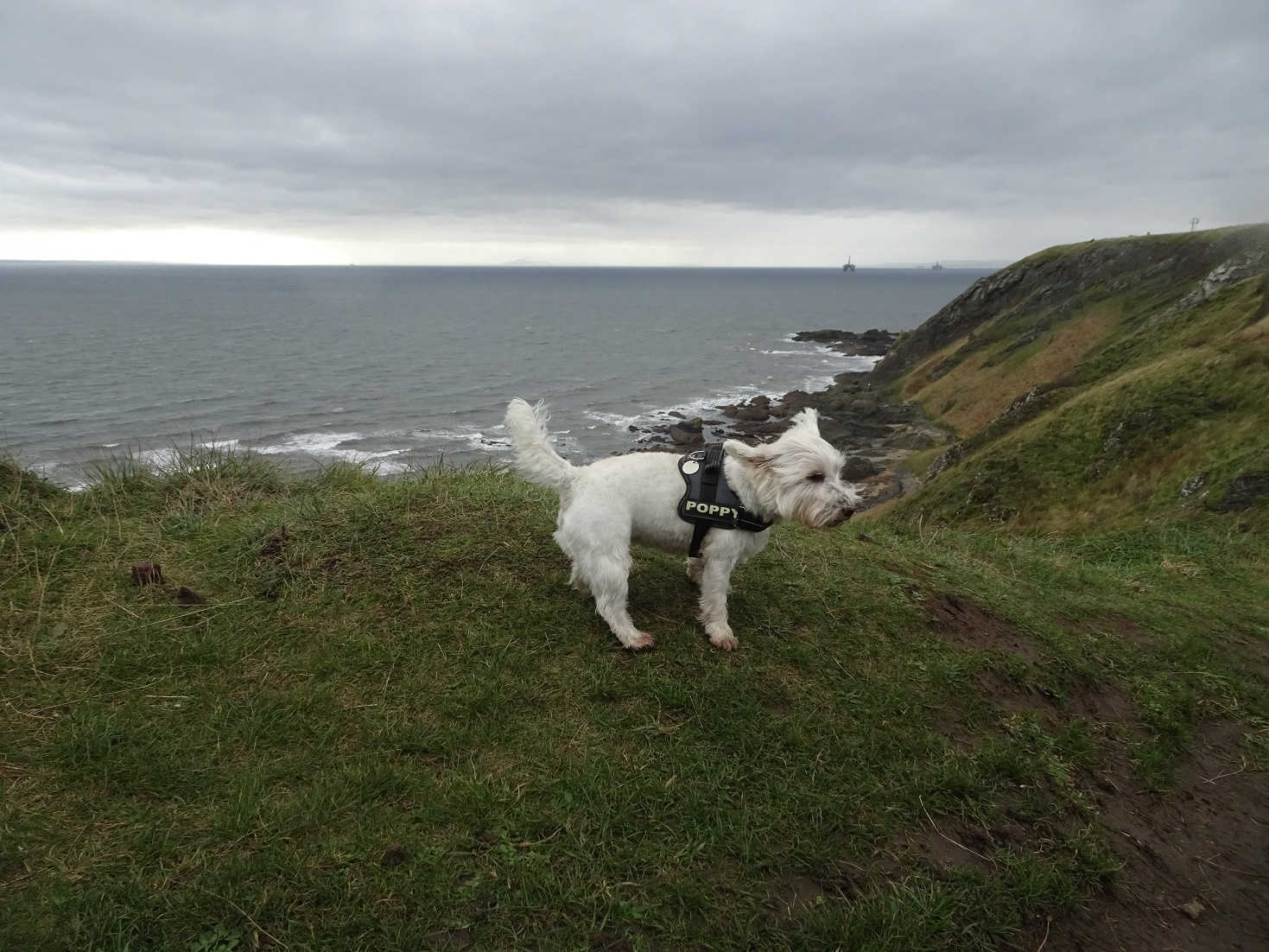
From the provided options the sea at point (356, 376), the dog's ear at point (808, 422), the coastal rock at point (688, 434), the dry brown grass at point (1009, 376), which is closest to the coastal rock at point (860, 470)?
the coastal rock at point (688, 434)

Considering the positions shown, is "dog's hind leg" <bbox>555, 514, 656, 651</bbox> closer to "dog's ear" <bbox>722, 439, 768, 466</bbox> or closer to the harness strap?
the harness strap

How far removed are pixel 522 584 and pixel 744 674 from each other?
1.92 meters

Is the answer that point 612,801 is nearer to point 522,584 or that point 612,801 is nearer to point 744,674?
point 744,674

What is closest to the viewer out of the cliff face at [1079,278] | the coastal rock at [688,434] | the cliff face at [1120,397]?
the cliff face at [1120,397]

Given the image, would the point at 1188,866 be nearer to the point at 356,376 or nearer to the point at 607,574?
the point at 607,574

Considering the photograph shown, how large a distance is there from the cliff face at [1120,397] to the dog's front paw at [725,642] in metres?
11.0

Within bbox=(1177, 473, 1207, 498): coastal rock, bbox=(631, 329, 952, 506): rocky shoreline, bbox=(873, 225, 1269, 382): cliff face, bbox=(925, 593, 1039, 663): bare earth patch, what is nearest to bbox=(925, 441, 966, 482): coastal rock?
bbox=(631, 329, 952, 506): rocky shoreline

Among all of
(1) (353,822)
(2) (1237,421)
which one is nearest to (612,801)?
(1) (353,822)

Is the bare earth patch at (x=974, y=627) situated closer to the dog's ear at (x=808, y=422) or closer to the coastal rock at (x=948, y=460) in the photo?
the dog's ear at (x=808, y=422)

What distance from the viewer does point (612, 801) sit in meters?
3.76

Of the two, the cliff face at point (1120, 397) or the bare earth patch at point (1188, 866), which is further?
the cliff face at point (1120, 397)

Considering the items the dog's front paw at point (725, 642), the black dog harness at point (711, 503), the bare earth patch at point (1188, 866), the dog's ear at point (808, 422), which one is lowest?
the bare earth patch at point (1188, 866)

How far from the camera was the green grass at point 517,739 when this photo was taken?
126 inches

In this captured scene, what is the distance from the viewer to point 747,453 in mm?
5188
